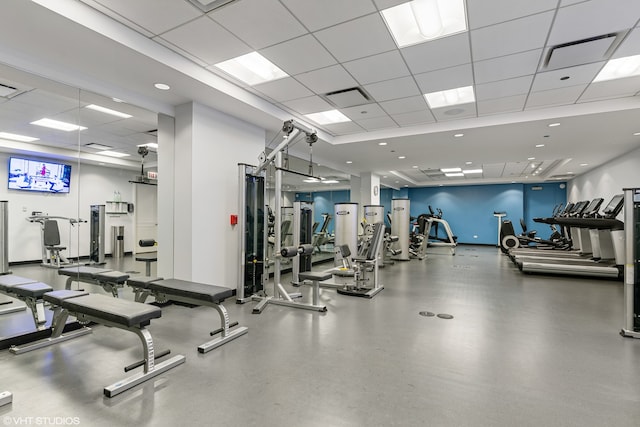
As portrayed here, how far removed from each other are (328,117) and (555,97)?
3332mm

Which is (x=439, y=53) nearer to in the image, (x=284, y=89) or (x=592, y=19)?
(x=592, y=19)

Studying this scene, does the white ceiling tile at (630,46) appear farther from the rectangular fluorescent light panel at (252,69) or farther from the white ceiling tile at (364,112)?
the rectangular fluorescent light panel at (252,69)

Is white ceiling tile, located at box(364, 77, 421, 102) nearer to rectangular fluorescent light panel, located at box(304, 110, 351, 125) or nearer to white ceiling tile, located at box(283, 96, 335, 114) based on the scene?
white ceiling tile, located at box(283, 96, 335, 114)

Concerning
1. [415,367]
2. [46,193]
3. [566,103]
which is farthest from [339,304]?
[566,103]

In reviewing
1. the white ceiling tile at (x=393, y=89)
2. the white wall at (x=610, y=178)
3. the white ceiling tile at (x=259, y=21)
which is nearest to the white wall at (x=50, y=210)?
the white ceiling tile at (x=259, y=21)

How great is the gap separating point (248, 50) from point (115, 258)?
12.1 feet

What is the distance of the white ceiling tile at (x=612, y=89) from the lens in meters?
3.87

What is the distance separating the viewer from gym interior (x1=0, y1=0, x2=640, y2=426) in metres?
2.17

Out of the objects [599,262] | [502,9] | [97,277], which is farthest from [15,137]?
[599,262]

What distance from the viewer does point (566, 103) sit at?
460cm

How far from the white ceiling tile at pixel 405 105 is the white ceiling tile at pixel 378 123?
0.39m

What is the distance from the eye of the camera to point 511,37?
9.74 ft

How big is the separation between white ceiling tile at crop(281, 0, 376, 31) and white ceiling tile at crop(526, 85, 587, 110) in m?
3.03

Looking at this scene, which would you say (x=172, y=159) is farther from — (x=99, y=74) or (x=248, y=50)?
(x=248, y=50)
